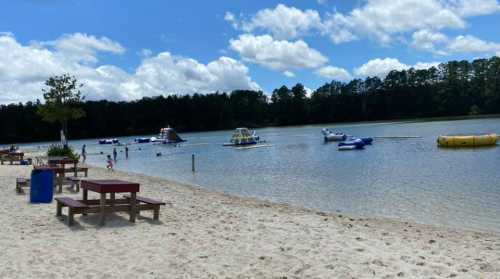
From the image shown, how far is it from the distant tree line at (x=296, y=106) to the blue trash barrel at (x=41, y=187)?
147246 mm

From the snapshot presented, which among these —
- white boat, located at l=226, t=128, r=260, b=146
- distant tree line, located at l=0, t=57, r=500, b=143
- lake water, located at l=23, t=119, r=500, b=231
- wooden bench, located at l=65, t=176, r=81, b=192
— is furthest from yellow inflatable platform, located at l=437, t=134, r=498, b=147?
distant tree line, located at l=0, t=57, r=500, b=143

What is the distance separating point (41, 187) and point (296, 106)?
6791 inches

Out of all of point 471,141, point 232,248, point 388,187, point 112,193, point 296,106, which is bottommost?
point 388,187

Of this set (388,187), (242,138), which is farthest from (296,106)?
(388,187)

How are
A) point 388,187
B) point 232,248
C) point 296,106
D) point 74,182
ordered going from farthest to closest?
point 296,106
point 388,187
point 74,182
point 232,248

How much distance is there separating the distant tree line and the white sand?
152 metres

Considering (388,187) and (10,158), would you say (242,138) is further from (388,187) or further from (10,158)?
(388,187)

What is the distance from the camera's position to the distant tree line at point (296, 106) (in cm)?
15350

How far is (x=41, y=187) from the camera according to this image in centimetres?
1441

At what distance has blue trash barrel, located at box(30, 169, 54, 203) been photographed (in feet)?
46.8

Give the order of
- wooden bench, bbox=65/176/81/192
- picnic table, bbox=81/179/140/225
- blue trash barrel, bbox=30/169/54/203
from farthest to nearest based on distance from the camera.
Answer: wooden bench, bbox=65/176/81/192
blue trash barrel, bbox=30/169/54/203
picnic table, bbox=81/179/140/225

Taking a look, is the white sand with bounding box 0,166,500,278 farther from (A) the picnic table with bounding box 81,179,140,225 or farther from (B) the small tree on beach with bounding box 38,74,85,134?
(B) the small tree on beach with bounding box 38,74,85,134

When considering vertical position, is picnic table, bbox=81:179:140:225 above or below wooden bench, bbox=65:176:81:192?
above

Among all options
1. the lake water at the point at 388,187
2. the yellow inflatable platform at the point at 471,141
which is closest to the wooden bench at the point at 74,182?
the lake water at the point at 388,187
